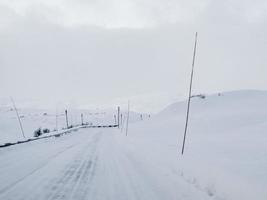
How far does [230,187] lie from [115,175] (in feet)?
14.4

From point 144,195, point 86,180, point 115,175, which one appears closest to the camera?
point 144,195

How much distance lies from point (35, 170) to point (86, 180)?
2.76 m

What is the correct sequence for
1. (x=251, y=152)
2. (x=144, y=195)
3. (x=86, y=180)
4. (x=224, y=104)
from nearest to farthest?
1. (x=144, y=195)
2. (x=86, y=180)
3. (x=251, y=152)
4. (x=224, y=104)

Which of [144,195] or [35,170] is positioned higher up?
[144,195]

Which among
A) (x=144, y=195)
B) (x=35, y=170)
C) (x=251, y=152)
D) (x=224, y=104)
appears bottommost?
(x=224, y=104)

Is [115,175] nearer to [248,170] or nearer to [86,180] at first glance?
[86,180]

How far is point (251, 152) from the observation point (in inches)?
868

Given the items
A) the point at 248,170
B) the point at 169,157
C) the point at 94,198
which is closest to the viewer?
the point at 94,198

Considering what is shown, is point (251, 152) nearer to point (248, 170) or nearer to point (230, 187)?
point (248, 170)

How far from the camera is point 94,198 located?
27.9 ft

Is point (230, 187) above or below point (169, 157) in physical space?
above

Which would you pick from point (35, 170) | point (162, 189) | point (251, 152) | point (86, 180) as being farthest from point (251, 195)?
point (251, 152)

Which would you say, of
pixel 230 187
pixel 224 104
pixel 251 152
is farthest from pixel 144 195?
pixel 224 104

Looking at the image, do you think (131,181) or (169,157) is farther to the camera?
(169,157)
